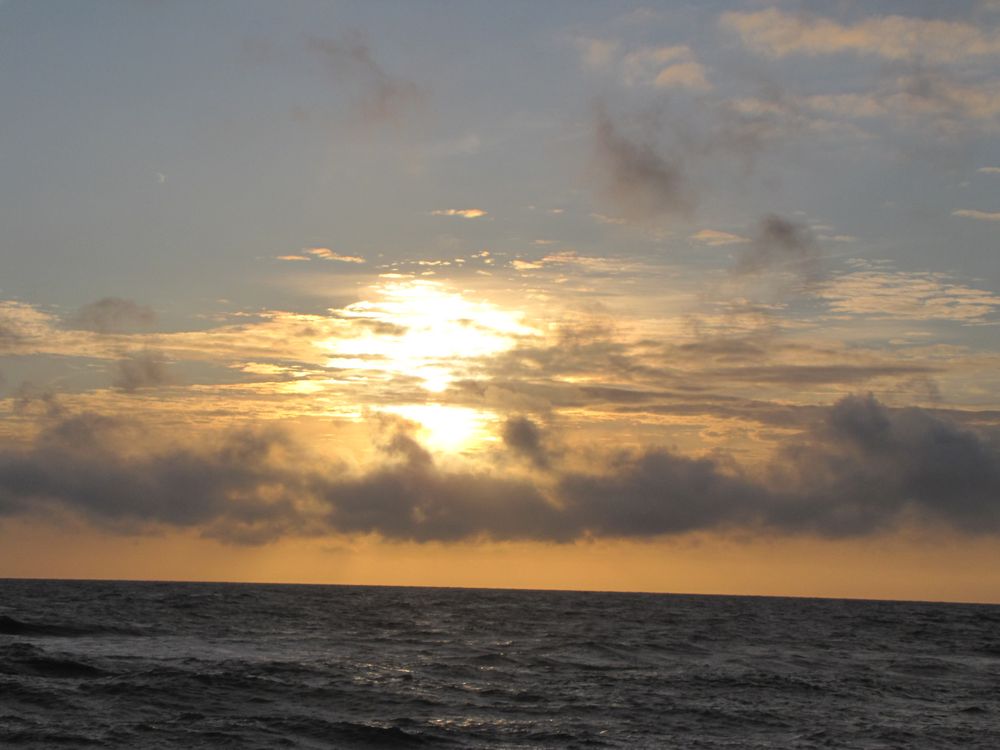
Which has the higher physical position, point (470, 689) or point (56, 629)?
point (470, 689)

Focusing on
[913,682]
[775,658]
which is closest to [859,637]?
[775,658]

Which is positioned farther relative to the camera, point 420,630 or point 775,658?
point 420,630

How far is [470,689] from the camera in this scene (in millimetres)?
48281

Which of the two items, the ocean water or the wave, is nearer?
the ocean water

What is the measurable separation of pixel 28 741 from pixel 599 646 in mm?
46979

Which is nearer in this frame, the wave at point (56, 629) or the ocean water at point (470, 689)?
the ocean water at point (470, 689)

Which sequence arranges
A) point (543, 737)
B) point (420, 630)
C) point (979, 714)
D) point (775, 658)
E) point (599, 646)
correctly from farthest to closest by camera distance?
1. point (420, 630)
2. point (599, 646)
3. point (775, 658)
4. point (979, 714)
5. point (543, 737)

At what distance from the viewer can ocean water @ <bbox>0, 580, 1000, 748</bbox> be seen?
1446 inches

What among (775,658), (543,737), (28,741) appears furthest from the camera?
(775,658)

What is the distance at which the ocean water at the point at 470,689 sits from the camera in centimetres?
3672

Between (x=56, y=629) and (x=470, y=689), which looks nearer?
(x=470, y=689)

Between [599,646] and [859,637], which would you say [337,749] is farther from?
[859,637]

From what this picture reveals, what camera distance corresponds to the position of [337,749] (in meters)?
34.4

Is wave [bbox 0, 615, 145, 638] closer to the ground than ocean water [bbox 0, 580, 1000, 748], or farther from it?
closer to the ground
